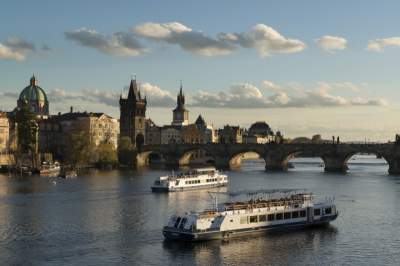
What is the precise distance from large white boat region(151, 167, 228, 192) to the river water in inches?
183

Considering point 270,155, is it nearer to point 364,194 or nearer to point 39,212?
point 364,194

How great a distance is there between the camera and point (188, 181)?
12425cm

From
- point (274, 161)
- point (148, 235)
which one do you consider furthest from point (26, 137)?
point (148, 235)

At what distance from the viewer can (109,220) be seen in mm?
78375

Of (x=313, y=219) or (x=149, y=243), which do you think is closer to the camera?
(x=149, y=243)

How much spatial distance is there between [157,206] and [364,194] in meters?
36.8

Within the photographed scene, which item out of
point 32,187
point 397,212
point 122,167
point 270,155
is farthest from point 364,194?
point 122,167

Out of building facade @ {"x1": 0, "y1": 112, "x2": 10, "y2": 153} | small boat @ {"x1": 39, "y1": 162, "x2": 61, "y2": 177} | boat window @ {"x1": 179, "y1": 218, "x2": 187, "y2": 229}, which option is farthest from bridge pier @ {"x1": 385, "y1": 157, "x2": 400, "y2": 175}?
boat window @ {"x1": 179, "y1": 218, "x2": 187, "y2": 229}

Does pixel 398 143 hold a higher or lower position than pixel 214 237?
higher

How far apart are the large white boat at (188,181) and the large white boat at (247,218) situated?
43.1 m

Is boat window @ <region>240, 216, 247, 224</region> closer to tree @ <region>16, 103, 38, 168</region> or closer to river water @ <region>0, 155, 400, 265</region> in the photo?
river water @ <region>0, 155, 400, 265</region>

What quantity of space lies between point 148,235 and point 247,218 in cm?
984

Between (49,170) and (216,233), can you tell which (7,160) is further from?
(216,233)

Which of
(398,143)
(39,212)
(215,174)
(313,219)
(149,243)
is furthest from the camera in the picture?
(398,143)
